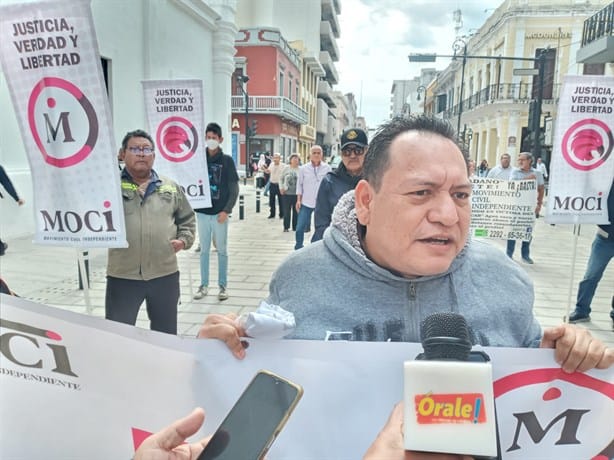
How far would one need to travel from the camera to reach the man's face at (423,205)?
4.17 feet

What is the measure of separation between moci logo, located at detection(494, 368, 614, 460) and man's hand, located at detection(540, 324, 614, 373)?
1.7 inches

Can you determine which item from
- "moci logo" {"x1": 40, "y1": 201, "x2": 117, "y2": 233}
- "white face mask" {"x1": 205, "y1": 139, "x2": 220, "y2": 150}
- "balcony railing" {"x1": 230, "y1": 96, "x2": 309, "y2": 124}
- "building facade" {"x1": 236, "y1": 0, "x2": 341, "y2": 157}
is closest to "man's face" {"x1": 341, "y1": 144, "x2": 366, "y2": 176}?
"white face mask" {"x1": 205, "y1": 139, "x2": 220, "y2": 150}

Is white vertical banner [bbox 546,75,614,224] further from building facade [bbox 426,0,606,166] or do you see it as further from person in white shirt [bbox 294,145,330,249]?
building facade [bbox 426,0,606,166]

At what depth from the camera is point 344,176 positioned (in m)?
4.34

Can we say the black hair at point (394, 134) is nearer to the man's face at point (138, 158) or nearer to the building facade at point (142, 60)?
the man's face at point (138, 158)

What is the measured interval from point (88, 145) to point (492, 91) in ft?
115

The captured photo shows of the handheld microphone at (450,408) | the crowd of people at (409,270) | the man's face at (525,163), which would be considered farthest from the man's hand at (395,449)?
the man's face at (525,163)

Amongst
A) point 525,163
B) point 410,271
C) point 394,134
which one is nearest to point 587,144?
point 525,163

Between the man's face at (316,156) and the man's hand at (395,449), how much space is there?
725cm

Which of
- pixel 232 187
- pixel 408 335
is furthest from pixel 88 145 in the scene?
pixel 232 187

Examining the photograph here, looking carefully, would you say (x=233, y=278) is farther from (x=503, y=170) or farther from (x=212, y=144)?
(x=503, y=170)

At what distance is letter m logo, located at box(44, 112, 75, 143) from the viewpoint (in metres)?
2.53

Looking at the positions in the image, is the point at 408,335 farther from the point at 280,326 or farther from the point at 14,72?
the point at 14,72

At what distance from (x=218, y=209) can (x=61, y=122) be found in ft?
10.2
